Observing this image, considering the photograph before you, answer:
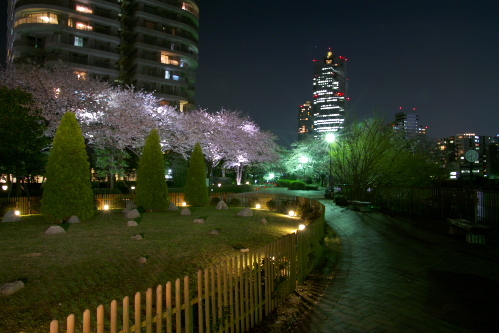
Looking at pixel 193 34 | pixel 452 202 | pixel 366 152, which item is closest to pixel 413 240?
pixel 452 202

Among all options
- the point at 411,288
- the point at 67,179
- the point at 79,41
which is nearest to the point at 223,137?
the point at 67,179

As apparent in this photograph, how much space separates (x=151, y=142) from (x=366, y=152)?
1292cm

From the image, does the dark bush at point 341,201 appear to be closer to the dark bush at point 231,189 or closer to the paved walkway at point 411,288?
the paved walkway at point 411,288

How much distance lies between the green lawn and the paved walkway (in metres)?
2.74

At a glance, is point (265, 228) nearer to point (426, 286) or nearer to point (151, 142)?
point (426, 286)

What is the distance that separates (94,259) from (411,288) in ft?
21.2

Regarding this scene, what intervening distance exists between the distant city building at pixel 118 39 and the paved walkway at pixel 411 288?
43.6 meters

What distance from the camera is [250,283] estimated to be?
4.40 metres

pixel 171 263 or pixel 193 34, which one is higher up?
pixel 193 34

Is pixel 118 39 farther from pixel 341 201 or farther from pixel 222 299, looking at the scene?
pixel 222 299

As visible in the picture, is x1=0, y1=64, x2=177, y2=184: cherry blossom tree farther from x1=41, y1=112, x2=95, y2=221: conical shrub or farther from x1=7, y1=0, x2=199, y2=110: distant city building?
x1=7, y1=0, x2=199, y2=110: distant city building

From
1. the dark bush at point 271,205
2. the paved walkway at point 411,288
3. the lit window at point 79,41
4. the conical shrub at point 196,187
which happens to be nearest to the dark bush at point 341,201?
the dark bush at point 271,205

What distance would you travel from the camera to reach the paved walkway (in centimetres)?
439

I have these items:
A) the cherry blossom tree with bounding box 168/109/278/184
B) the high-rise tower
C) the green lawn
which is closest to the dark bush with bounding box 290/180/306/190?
the cherry blossom tree with bounding box 168/109/278/184
